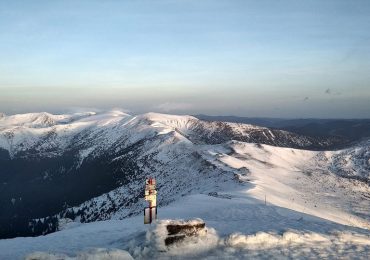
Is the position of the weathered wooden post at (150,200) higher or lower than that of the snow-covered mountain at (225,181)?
higher

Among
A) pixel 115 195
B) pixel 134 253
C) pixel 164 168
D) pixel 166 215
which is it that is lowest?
pixel 115 195

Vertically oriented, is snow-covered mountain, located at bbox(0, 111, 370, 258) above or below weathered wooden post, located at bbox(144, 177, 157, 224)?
below

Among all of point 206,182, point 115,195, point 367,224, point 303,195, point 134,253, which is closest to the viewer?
point 134,253

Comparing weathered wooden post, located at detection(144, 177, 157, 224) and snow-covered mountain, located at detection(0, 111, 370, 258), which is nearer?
weathered wooden post, located at detection(144, 177, 157, 224)

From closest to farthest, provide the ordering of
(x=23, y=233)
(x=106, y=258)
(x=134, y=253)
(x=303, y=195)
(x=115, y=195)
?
(x=106, y=258) → (x=134, y=253) → (x=303, y=195) → (x=115, y=195) → (x=23, y=233)

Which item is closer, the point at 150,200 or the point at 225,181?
the point at 150,200

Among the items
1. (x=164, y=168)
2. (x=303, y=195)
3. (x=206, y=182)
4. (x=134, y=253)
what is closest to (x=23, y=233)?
(x=164, y=168)

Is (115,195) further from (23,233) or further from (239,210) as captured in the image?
(239,210)

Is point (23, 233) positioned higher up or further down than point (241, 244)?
further down

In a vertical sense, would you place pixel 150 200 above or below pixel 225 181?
above

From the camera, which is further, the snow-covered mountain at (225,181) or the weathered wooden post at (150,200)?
the snow-covered mountain at (225,181)

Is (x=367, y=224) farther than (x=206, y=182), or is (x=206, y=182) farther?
(x=206, y=182)
